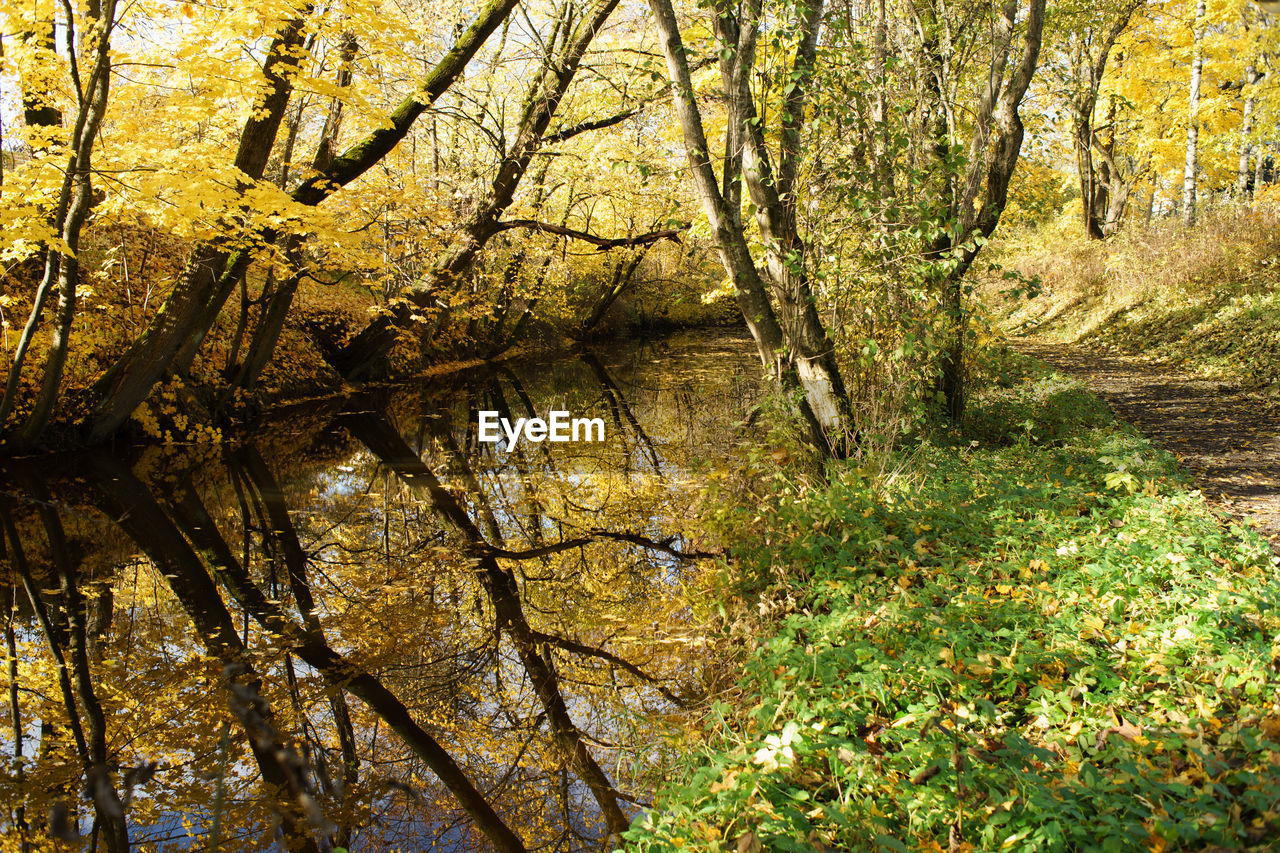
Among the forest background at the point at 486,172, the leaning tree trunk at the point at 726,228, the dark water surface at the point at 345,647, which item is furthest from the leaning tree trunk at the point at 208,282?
the leaning tree trunk at the point at 726,228

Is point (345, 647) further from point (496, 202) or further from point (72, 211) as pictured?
point (496, 202)

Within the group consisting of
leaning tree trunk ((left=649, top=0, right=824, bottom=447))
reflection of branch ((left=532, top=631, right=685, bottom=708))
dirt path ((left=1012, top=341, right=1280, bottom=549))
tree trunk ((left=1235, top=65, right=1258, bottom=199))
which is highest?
tree trunk ((left=1235, top=65, right=1258, bottom=199))

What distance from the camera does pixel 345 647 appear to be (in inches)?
217

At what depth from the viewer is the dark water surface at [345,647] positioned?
3.82m

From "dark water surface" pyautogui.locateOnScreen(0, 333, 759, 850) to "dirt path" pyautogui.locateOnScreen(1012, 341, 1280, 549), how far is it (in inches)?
164

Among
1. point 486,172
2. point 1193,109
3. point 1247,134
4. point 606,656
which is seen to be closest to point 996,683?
point 606,656

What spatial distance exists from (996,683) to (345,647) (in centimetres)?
423

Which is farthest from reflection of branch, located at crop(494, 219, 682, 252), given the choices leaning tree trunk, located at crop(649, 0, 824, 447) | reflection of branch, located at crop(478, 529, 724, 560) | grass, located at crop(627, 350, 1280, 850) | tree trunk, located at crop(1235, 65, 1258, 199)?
tree trunk, located at crop(1235, 65, 1258, 199)

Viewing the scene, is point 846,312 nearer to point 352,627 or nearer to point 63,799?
point 352,627

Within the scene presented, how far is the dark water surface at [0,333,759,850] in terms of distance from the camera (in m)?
3.82

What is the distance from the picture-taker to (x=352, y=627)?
5832 mm

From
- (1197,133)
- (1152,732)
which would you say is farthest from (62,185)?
(1197,133)

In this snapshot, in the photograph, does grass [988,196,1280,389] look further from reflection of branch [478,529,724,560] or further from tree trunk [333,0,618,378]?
tree trunk [333,0,618,378]

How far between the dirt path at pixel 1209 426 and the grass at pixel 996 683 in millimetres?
662
